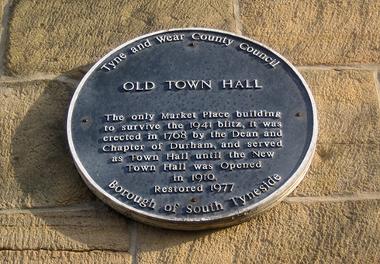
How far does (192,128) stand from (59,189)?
0.65m

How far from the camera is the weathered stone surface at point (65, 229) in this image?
3117 mm

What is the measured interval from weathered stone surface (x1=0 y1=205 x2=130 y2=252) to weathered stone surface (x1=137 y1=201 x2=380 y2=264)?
0.12 meters

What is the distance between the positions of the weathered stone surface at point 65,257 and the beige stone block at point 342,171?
0.81 metres

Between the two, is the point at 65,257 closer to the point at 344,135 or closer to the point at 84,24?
the point at 84,24

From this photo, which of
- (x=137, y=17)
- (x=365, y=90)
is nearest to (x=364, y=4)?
(x=365, y=90)

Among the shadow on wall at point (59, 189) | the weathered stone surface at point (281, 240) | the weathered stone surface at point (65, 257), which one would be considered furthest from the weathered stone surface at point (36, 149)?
the weathered stone surface at point (281, 240)

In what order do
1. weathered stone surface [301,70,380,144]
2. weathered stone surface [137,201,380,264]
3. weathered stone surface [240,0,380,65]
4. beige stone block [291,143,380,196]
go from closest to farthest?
1. weathered stone surface [137,201,380,264]
2. beige stone block [291,143,380,196]
3. weathered stone surface [301,70,380,144]
4. weathered stone surface [240,0,380,65]

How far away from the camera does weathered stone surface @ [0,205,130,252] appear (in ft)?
10.2

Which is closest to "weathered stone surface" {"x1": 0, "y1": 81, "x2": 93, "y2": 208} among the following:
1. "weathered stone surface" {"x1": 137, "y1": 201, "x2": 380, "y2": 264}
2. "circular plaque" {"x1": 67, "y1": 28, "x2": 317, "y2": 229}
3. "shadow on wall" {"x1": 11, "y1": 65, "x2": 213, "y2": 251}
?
"shadow on wall" {"x1": 11, "y1": 65, "x2": 213, "y2": 251}

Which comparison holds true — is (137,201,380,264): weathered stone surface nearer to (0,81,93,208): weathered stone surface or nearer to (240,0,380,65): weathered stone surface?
(0,81,93,208): weathered stone surface

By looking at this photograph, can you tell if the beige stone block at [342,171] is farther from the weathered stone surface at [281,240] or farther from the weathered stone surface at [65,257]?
the weathered stone surface at [65,257]

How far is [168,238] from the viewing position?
3.11 metres

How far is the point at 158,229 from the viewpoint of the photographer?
3133 millimetres

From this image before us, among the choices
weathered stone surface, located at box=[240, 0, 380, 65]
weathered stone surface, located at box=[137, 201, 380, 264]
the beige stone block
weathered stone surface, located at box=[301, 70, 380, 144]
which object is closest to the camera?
weathered stone surface, located at box=[137, 201, 380, 264]
